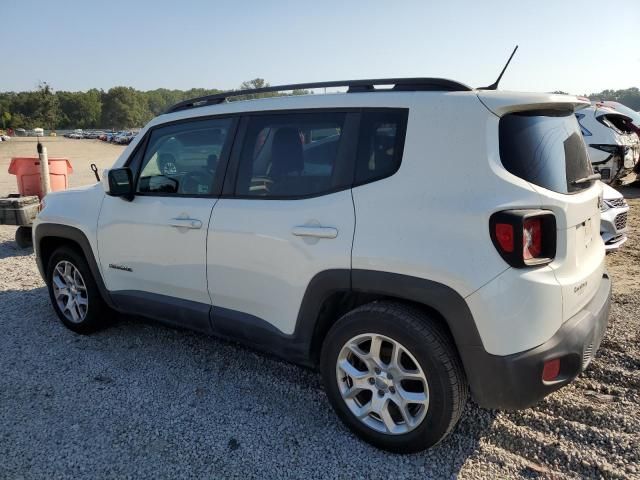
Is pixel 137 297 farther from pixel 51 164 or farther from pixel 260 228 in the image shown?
pixel 51 164

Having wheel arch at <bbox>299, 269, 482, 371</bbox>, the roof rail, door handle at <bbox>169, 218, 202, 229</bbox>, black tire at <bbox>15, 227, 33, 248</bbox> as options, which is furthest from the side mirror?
black tire at <bbox>15, 227, 33, 248</bbox>

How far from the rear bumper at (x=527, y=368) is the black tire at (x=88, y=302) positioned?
3.11 m

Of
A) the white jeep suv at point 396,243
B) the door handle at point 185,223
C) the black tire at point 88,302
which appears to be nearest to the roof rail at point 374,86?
the white jeep suv at point 396,243

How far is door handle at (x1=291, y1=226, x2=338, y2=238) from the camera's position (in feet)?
8.68

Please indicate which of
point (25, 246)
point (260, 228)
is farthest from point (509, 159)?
point (25, 246)

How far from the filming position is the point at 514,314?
2.21 m

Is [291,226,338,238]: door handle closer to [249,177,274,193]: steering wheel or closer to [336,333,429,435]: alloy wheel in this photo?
[249,177,274,193]: steering wheel

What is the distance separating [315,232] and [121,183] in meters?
1.70

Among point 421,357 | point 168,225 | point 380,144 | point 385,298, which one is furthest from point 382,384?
point 168,225

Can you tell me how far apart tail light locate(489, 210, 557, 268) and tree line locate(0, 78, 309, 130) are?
142m

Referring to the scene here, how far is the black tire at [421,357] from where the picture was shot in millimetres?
2404

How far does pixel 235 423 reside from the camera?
9.75 feet

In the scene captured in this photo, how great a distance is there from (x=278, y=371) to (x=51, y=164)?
21.1 ft

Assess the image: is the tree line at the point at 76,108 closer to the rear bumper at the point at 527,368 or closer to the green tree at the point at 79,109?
the green tree at the point at 79,109
